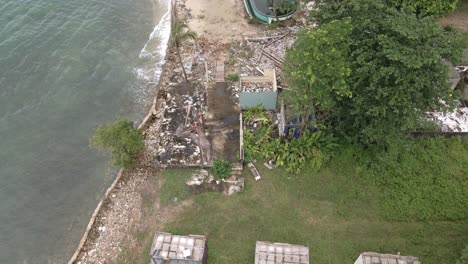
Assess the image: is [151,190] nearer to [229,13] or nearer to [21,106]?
[21,106]

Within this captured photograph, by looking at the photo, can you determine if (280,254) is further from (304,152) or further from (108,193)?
(108,193)

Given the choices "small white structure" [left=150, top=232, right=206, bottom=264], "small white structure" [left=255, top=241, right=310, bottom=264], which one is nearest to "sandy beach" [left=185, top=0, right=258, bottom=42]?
"small white structure" [left=150, top=232, right=206, bottom=264]

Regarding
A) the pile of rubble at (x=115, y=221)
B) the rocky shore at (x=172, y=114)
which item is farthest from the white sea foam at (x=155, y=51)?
the pile of rubble at (x=115, y=221)

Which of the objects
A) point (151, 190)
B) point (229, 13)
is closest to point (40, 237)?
point (151, 190)

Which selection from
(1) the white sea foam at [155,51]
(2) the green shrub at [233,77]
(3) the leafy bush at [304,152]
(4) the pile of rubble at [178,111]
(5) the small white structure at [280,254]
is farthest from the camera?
(1) the white sea foam at [155,51]

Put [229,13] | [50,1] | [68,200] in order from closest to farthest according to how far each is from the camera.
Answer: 1. [68,200]
2. [229,13]
3. [50,1]

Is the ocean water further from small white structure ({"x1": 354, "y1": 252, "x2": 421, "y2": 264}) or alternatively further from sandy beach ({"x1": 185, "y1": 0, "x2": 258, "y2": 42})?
small white structure ({"x1": 354, "y1": 252, "x2": 421, "y2": 264})

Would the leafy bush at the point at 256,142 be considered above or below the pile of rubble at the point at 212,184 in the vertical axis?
above

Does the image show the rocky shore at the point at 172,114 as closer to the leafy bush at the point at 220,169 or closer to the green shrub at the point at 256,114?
the leafy bush at the point at 220,169
